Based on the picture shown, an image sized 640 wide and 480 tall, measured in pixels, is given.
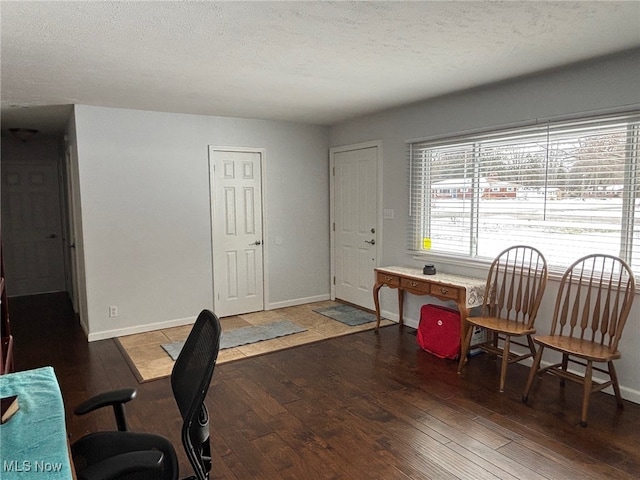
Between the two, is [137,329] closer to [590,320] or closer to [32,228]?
[32,228]

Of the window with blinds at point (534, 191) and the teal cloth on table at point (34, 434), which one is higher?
the window with blinds at point (534, 191)

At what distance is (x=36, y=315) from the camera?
5.43 meters

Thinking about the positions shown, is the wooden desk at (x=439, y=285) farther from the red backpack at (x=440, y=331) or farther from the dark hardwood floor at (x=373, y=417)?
the dark hardwood floor at (x=373, y=417)

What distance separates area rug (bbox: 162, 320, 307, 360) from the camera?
4.17 meters

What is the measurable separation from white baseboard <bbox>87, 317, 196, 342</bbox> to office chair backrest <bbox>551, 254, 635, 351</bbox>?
147 inches

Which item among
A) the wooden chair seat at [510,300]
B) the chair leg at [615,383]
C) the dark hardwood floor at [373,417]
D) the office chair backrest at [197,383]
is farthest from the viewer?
the wooden chair seat at [510,300]

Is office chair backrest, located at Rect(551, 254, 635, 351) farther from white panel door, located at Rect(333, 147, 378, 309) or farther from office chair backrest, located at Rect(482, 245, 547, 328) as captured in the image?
white panel door, located at Rect(333, 147, 378, 309)

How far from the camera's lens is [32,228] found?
259 inches

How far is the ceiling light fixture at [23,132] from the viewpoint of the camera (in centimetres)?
558

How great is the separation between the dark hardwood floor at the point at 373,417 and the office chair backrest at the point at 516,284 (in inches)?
19.5

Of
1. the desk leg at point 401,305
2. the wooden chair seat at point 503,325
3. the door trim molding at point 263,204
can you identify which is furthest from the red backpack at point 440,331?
the door trim molding at point 263,204

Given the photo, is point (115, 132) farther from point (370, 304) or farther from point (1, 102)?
point (370, 304)

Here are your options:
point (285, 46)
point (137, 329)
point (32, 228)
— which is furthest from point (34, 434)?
point (32, 228)

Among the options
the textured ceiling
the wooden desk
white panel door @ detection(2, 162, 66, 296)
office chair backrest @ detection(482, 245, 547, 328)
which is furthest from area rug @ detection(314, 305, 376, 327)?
white panel door @ detection(2, 162, 66, 296)
